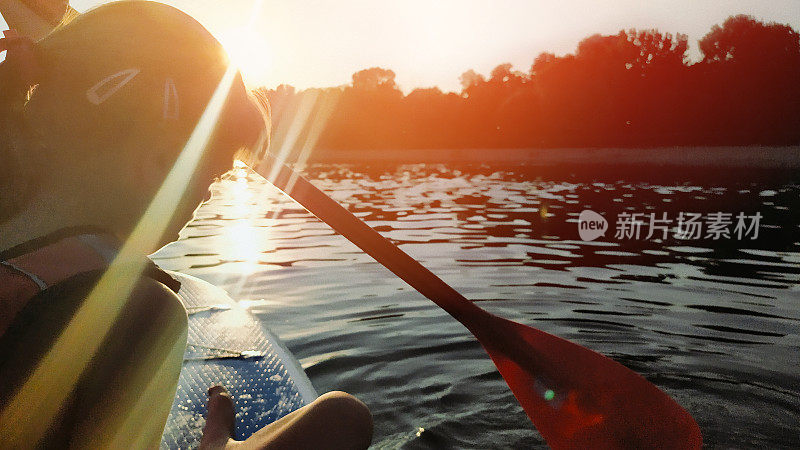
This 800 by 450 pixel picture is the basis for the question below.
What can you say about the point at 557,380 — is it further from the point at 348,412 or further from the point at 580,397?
the point at 348,412

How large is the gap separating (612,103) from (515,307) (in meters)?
56.5

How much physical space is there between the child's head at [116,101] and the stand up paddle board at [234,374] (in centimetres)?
144

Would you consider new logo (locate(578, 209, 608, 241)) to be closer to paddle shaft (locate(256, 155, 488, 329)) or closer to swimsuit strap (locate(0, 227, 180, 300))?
paddle shaft (locate(256, 155, 488, 329))

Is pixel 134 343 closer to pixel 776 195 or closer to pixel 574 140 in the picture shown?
pixel 776 195

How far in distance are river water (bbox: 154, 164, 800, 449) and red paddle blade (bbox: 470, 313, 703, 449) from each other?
563 millimetres

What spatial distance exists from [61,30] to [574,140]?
60.4 meters

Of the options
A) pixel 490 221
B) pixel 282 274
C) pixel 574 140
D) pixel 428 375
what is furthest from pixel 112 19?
pixel 574 140

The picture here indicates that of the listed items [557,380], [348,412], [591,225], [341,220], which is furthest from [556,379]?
[591,225]

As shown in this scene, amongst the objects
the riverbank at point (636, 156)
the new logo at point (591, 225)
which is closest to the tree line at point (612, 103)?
the riverbank at point (636, 156)

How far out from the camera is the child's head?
3.74 ft

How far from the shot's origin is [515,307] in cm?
585

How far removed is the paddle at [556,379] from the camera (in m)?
2.28

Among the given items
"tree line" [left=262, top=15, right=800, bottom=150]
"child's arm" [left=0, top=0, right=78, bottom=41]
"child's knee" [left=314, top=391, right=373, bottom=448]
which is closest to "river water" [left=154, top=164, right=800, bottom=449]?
"child's knee" [left=314, top=391, right=373, bottom=448]

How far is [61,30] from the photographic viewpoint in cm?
119
